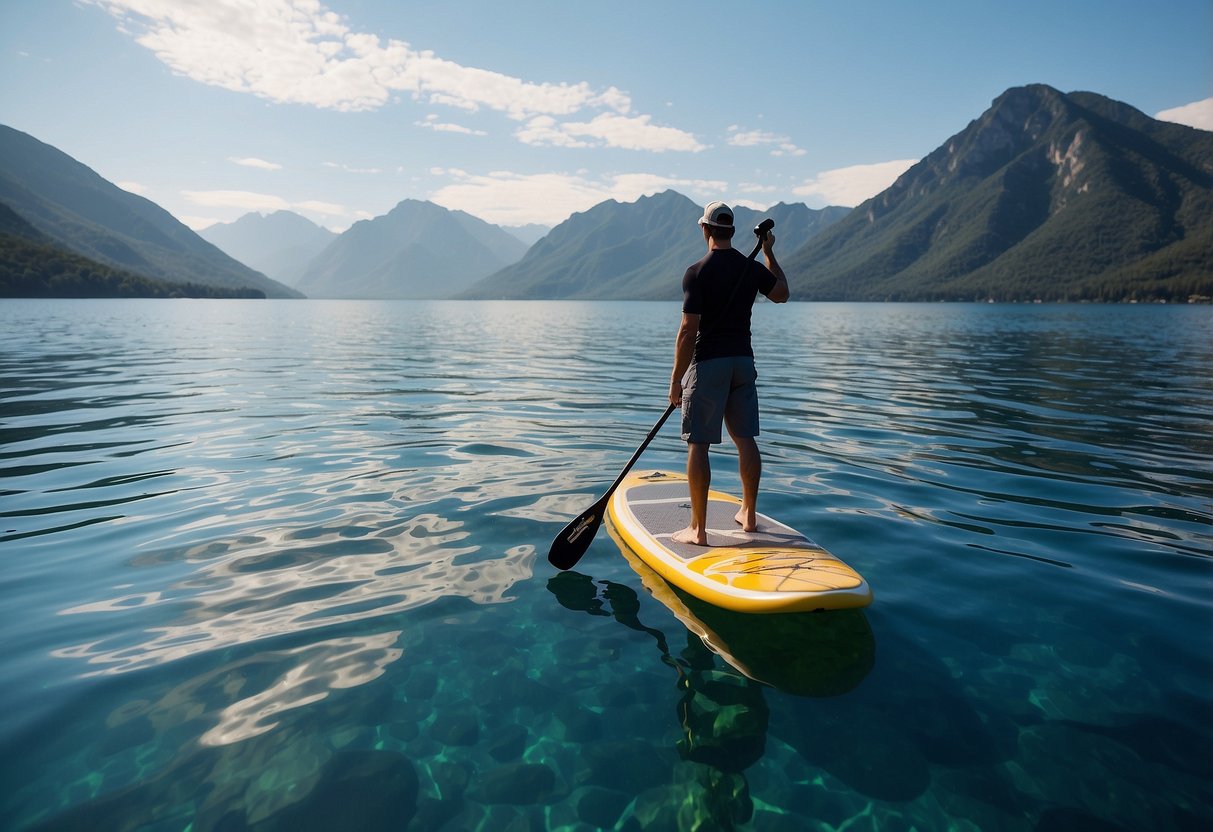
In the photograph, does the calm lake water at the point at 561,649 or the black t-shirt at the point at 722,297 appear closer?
the calm lake water at the point at 561,649

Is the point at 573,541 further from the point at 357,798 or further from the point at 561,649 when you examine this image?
the point at 357,798

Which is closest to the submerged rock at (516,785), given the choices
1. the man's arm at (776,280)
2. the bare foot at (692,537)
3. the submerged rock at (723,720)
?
the submerged rock at (723,720)

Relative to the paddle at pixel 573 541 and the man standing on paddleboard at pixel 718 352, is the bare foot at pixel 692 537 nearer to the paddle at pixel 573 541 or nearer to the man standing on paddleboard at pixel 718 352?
the man standing on paddleboard at pixel 718 352

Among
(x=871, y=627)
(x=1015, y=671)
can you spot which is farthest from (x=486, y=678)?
(x=1015, y=671)

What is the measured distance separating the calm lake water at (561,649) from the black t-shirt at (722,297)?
268 cm

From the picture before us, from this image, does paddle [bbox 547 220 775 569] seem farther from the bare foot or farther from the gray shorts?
the bare foot

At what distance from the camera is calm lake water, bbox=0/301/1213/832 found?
3.71 meters

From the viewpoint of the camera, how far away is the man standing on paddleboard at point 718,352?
6.40 meters

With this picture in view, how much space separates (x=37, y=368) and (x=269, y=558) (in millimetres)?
23036

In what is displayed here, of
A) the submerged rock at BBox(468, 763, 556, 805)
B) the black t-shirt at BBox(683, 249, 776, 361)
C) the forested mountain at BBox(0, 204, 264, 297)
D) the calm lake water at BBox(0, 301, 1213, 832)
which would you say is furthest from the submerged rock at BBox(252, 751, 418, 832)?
the forested mountain at BBox(0, 204, 264, 297)

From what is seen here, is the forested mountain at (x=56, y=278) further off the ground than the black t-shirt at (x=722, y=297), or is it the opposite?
the forested mountain at (x=56, y=278)

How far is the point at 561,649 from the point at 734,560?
197cm

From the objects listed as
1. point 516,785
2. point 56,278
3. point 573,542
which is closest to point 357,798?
point 516,785

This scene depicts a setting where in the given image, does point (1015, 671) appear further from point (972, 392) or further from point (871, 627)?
point (972, 392)
